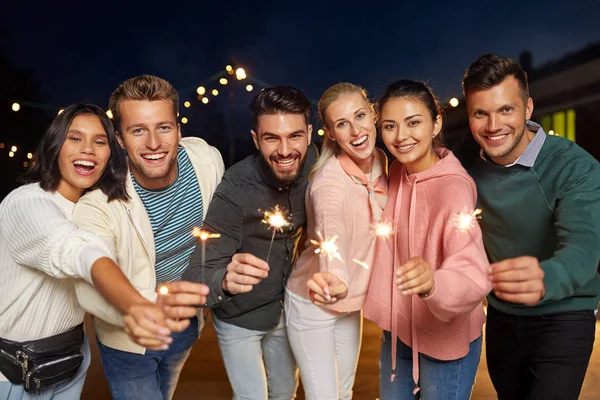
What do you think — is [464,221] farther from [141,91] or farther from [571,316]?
[141,91]

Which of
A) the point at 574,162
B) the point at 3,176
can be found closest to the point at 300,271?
the point at 574,162

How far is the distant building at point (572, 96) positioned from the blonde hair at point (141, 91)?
10382 mm

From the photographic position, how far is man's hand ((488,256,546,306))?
1520 millimetres

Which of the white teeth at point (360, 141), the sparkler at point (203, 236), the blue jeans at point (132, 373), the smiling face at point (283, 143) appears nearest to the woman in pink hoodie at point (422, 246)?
the white teeth at point (360, 141)

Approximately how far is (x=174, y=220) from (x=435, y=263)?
114 centimetres

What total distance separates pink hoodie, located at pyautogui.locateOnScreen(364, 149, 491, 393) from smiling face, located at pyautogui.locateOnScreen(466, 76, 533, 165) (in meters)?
0.20

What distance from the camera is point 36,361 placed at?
1.97m

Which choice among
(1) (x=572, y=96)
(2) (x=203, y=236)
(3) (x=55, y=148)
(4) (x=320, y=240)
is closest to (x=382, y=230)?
(4) (x=320, y=240)

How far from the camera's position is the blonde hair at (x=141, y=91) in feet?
7.35

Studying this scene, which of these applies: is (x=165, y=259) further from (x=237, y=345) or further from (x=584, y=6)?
(x=584, y=6)

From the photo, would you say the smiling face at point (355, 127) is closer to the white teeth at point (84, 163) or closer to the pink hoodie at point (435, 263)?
the pink hoodie at point (435, 263)

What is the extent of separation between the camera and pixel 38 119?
16828mm

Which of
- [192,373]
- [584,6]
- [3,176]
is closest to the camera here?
[192,373]

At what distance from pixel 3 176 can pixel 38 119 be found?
4373mm
